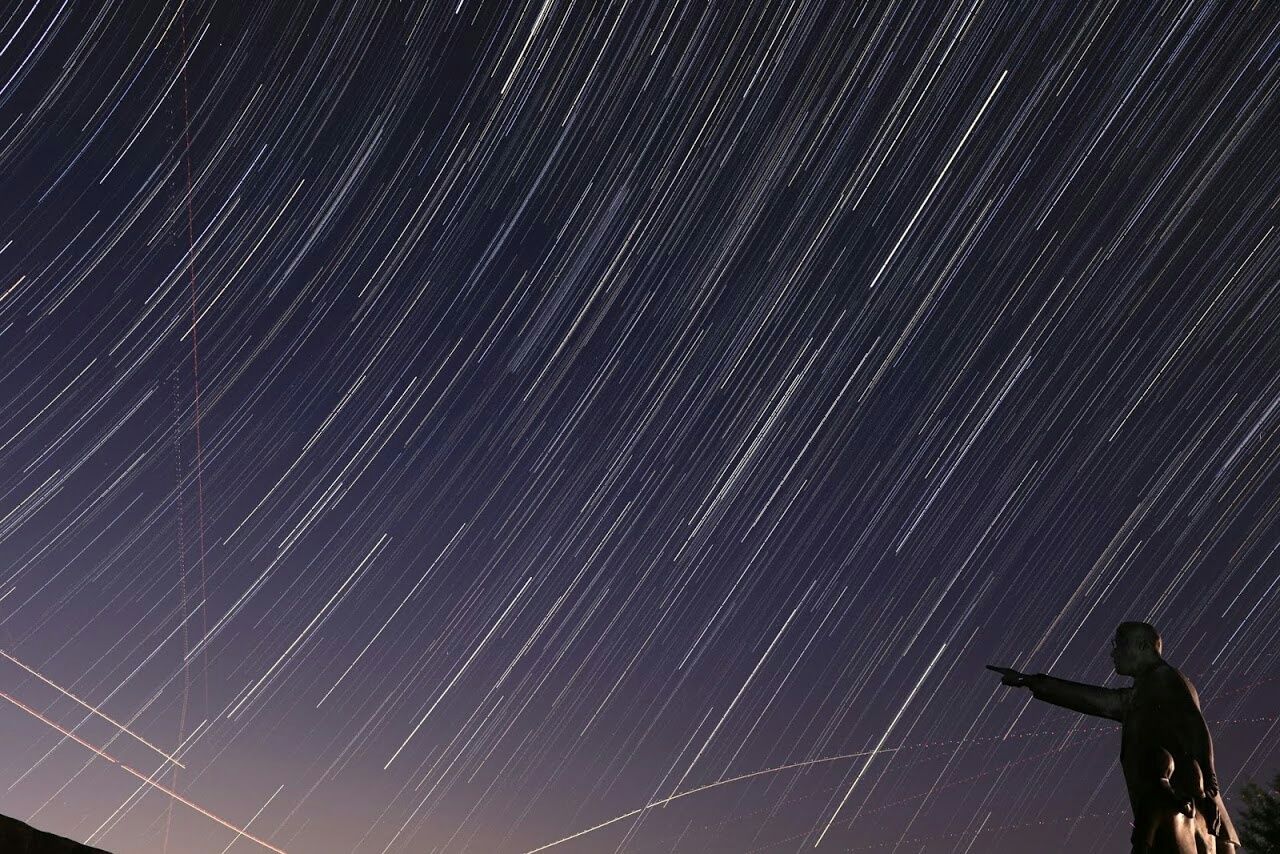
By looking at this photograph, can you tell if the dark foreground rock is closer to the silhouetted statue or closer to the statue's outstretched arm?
the silhouetted statue

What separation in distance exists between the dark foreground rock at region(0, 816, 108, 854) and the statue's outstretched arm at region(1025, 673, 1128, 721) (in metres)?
4.78

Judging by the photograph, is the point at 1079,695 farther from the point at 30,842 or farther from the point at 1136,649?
the point at 30,842

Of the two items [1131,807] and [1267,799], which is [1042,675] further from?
[1267,799]

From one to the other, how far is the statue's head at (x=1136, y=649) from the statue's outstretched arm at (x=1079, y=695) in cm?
17

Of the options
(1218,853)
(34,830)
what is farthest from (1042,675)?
(34,830)

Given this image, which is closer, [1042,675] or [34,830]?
[34,830]

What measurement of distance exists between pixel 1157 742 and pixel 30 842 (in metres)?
5.37

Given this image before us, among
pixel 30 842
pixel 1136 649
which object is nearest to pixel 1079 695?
pixel 1136 649

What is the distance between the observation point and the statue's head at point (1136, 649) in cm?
553

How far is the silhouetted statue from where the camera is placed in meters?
5.12

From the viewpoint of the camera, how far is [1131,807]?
542cm

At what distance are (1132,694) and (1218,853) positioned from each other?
2.94ft

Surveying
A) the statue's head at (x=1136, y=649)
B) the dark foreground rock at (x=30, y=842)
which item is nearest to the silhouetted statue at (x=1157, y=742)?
the statue's head at (x=1136, y=649)

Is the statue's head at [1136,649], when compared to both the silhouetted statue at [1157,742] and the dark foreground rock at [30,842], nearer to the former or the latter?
the silhouetted statue at [1157,742]
